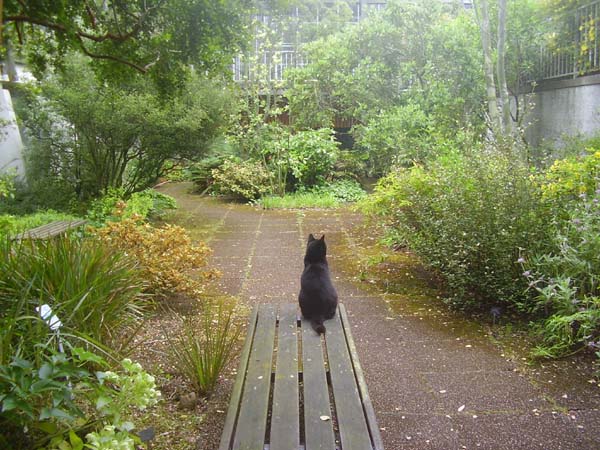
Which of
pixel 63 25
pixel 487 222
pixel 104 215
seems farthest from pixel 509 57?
pixel 63 25

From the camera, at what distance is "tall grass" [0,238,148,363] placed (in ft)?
9.73

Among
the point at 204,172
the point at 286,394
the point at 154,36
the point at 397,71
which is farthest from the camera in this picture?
the point at 204,172

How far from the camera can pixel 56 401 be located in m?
1.63

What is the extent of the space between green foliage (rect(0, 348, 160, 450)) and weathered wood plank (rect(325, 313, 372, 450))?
744 mm

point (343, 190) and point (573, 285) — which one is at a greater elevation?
point (343, 190)

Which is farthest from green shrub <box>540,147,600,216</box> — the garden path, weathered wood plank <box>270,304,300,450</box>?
→ weathered wood plank <box>270,304,300,450</box>

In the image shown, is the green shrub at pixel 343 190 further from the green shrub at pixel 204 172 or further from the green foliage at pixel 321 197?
the green shrub at pixel 204 172

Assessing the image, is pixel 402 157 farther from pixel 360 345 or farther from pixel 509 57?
pixel 360 345

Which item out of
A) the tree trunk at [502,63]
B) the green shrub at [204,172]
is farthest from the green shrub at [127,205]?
the tree trunk at [502,63]

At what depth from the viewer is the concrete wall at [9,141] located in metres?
8.59

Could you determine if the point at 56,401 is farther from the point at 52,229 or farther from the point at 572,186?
the point at 52,229

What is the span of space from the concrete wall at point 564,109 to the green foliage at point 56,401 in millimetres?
7238

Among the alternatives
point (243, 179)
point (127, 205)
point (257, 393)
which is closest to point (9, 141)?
point (127, 205)

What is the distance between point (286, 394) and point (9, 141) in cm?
834
